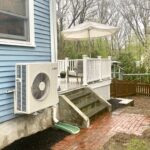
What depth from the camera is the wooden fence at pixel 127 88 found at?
40.5ft

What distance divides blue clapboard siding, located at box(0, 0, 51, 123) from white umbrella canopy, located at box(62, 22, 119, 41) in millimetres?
4363

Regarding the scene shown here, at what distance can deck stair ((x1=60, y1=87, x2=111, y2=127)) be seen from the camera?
6.49 m

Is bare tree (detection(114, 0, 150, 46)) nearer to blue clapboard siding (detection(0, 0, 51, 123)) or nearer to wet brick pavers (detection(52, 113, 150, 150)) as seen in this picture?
wet brick pavers (detection(52, 113, 150, 150))

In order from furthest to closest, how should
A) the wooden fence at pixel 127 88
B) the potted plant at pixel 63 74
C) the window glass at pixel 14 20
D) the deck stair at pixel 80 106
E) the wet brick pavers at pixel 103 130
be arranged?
the wooden fence at pixel 127 88, the potted plant at pixel 63 74, the deck stair at pixel 80 106, the wet brick pavers at pixel 103 130, the window glass at pixel 14 20

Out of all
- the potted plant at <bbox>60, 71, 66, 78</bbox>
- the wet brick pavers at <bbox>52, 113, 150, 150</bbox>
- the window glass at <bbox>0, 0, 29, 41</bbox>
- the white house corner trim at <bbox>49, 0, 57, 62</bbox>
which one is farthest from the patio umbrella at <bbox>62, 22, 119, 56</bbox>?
the window glass at <bbox>0, 0, 29, 41</bbox>

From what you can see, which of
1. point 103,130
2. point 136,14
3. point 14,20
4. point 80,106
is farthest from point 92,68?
point 136,14

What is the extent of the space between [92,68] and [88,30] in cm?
229

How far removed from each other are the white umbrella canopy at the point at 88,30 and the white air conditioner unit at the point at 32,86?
529 cm

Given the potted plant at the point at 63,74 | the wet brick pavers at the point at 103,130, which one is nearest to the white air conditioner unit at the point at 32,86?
the wet brick pavers at the point at 103,130

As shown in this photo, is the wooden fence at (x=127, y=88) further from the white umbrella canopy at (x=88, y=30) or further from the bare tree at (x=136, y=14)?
the bare tree at (x=136, y=14)

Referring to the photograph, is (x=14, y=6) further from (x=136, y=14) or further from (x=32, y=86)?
(x=136, y=14)

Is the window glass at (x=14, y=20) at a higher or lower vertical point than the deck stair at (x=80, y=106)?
higher

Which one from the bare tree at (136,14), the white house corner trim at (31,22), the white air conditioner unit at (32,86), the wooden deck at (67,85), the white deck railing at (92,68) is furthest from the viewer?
the bare tree at (136,14)

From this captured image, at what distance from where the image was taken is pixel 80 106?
7.16m
